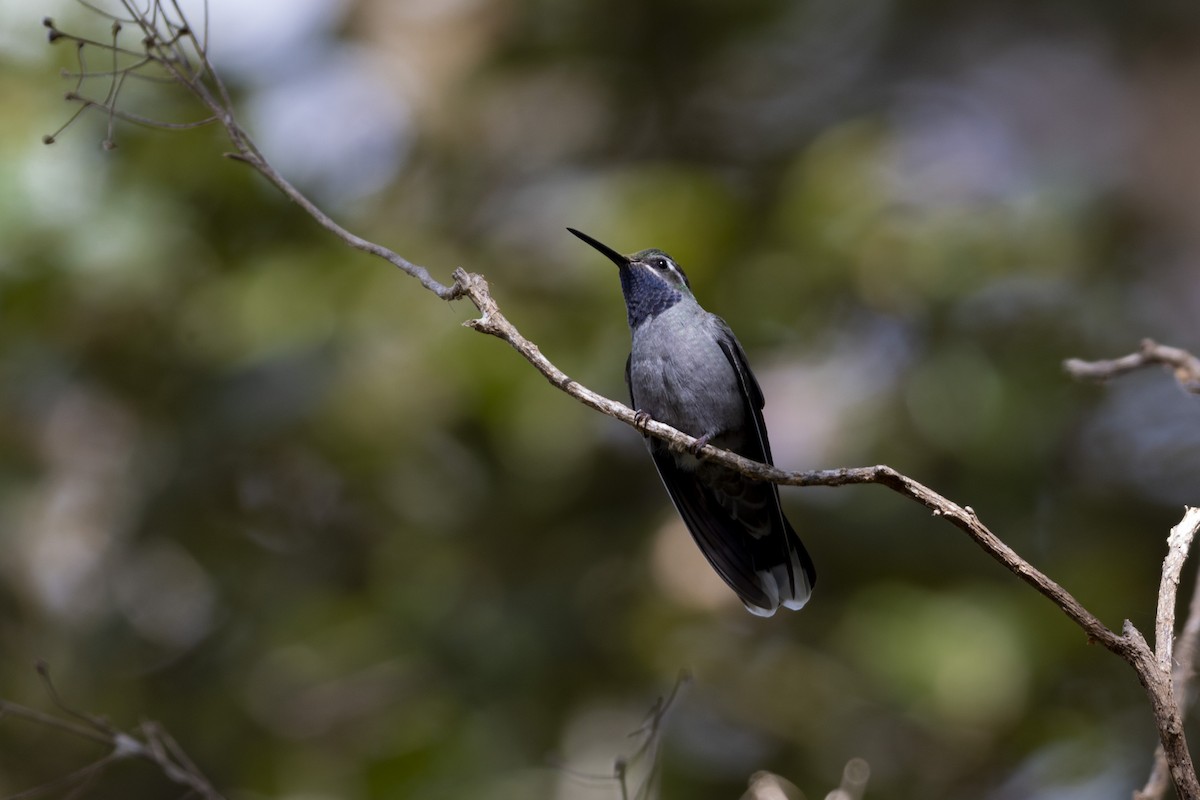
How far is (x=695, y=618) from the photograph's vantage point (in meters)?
6.21

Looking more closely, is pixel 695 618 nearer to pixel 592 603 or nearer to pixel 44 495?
pixel 592 603

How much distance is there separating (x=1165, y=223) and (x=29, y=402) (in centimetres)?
665

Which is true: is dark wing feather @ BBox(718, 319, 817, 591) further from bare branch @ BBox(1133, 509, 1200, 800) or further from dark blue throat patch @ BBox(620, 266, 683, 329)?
bare branch @ BBox(1133, 509, 1200, 800)

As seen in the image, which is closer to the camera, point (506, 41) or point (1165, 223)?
point (1165, 223)

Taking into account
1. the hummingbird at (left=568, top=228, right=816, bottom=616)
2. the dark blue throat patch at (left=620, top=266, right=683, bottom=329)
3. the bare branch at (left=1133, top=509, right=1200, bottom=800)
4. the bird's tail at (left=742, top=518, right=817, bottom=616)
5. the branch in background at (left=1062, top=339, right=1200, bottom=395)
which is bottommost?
the bare branch at (left=1133, top=509, right=1200, bottom=800)

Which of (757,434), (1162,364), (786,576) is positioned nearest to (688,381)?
(757,434)

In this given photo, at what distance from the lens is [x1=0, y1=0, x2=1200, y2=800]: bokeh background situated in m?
5.84

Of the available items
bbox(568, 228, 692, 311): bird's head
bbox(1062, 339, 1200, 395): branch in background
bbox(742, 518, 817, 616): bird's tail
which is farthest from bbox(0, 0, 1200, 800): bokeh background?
bbox(1062, 339, 1200, 395): branch in background

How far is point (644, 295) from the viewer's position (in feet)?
15.4

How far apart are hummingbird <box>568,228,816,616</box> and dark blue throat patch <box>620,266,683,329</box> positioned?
0.57 feet

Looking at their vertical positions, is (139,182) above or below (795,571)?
above

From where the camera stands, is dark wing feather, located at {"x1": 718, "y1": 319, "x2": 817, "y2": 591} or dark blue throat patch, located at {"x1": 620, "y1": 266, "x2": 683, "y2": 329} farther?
dark blue throat patch, located at {"x1": 620, "y1": 266, "x2": 683, "y2": 329}

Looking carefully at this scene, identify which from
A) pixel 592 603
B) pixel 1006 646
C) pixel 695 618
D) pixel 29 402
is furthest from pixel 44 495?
pixel 1006 646

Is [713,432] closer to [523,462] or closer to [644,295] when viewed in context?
[644,295]
